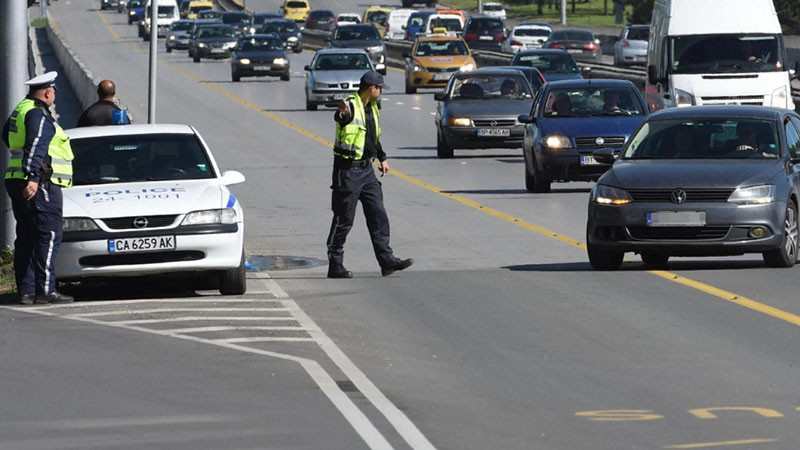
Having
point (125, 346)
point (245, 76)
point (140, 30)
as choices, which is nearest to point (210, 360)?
point (125, 346)

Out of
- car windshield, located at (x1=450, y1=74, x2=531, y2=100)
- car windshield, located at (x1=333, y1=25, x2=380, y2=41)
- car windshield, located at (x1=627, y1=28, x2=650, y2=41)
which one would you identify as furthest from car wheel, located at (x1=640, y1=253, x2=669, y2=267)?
car windshield, located at (x1=627, y1=28, x2=650, y2=41)

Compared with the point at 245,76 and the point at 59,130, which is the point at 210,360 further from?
the point at 245,76

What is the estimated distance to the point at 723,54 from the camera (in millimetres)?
34000

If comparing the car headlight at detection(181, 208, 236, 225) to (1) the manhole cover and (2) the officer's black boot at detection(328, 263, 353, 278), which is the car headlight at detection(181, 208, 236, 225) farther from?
(1) the manhole cover

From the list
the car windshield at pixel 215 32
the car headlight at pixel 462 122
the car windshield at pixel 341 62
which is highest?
the car headlight at pixel 462 122

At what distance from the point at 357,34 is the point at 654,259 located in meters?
57.8

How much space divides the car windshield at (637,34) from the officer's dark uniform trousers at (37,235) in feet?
200

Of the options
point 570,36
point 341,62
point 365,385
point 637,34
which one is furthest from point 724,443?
point 570,36

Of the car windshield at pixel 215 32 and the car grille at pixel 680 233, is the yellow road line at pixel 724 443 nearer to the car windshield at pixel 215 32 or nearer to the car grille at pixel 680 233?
the car grille at pixel 680 233

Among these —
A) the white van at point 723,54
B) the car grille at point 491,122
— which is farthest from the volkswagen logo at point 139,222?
the car grille at point 491,122

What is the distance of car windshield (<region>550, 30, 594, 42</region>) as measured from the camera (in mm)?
76312

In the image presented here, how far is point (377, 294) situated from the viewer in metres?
15.9

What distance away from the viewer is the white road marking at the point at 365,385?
942cm

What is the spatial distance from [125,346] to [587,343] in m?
2.85
